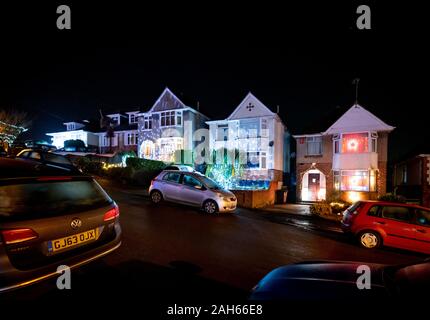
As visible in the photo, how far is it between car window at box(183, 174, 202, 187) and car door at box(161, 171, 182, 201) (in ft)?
1.00

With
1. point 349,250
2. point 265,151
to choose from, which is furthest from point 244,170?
point 349,250

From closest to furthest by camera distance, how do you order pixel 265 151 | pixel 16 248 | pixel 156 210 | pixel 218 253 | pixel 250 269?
pixel 16 248 < pixel 250 269 < pixel 218 253 < pixel 156 210 < pixel 265 151

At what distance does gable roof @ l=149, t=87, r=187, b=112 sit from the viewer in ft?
95.8

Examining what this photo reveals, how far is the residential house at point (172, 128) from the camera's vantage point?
→ 94.8 ft

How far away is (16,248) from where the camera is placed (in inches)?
109

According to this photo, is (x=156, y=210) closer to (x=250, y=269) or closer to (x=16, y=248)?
(x=250, y=269)

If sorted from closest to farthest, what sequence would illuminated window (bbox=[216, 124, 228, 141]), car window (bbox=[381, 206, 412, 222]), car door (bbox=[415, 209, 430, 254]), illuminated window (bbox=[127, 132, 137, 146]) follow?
car door (bbox=[415, 209, 430, 254])
car window (bbox=[381, 206, 412, 222])
illuminated window (bbox=[216, 124, 228, 141])
illuminated window (bbox=[127, 132, 137, 146])

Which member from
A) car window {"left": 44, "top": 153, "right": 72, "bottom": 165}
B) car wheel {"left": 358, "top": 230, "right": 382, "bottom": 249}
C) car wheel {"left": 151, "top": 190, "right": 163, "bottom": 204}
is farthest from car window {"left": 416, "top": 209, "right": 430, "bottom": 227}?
car window {"left": 44, "top": 153, "right": 72, "bottom": 165}

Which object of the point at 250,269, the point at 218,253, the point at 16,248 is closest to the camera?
the point at 16,248

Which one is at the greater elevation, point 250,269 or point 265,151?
point 265,151

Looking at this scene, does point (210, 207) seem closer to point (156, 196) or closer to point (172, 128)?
point (156, 196)

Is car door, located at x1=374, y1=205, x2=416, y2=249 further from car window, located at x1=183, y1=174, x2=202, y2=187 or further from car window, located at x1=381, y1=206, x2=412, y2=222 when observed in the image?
car window, located at x1=183, y1=174, x2=202, y2=187

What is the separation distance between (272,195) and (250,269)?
54.8 ft

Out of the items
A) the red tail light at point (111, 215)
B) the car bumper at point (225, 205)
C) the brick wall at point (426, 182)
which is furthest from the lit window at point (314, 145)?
the red tail light at point (111, 215)
